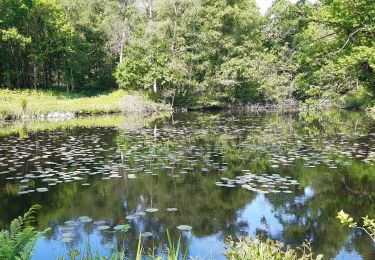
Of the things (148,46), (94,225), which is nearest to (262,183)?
(94,225)

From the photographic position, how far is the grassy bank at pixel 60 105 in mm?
25125

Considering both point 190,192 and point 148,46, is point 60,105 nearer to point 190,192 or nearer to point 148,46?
point 148,46

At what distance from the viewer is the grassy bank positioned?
2512 centimetres

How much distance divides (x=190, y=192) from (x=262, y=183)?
6.13 ft

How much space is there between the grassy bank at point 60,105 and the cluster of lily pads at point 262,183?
19842 millimetres

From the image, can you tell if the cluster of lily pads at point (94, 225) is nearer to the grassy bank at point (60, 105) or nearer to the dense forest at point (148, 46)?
the grassy bank at point (60, 105)

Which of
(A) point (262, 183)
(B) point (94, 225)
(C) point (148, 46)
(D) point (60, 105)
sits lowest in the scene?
(B) point (94, 225)

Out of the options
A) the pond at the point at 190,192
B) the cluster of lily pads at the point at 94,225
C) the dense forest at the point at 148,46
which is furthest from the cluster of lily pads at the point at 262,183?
the dense forest at the point at 148,46

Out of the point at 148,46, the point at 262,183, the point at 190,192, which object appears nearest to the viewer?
the point at 190,192

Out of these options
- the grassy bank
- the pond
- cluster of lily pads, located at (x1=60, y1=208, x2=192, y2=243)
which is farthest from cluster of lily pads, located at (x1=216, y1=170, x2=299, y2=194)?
the grassy bank

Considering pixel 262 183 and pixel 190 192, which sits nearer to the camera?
pixel 190 192

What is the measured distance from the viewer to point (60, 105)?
1127 inches

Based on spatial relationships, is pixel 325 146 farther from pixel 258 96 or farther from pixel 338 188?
pixel 258 96

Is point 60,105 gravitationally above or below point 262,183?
above
